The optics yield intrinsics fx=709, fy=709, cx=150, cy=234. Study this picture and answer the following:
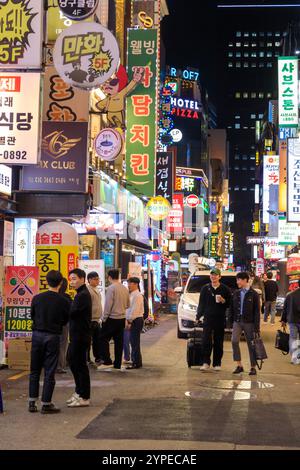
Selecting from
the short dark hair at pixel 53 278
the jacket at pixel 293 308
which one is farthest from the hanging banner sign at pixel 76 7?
the short dark hair at pixel 53 278

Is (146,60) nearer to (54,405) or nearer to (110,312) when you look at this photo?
(110,312)

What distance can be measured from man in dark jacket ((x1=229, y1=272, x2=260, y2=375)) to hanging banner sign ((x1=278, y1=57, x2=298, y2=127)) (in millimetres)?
24706

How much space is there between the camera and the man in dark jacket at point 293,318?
48.8 feet

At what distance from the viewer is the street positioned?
291 inches

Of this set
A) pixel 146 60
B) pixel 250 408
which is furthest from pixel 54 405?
pixel 146 60

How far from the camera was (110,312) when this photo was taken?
1327 centimetres

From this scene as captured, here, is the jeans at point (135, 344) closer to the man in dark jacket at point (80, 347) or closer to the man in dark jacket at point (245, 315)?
the man in dark jacket at point (245, 315)

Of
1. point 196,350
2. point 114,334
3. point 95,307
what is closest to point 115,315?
point 114,334

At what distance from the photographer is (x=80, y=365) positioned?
30.8 feet

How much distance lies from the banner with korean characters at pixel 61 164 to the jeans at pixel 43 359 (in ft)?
27.7

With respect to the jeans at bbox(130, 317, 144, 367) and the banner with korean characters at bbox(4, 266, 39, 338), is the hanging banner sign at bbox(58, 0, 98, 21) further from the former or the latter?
the jeans at bbox(130, 317, 144, 367)

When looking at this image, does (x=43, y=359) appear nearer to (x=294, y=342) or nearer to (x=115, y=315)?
(x=115, y=315)

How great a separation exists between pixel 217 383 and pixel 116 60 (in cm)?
695

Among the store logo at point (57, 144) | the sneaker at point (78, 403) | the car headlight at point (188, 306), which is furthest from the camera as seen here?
the car headlight at point (188, 306)
